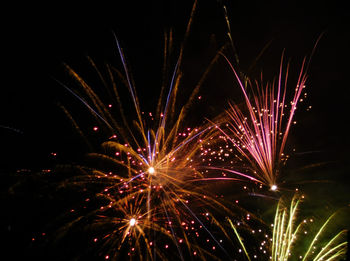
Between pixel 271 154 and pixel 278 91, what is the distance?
1.47 meters

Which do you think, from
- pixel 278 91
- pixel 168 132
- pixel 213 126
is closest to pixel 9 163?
pixel 168 132

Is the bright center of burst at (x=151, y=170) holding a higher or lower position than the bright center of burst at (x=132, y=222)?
higher

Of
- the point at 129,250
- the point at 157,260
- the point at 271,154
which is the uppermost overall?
the point at 271,154

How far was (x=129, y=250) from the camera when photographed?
19.6ft

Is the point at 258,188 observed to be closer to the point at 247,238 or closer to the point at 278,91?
the point at 247,238

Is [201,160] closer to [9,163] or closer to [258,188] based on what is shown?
[258,188]

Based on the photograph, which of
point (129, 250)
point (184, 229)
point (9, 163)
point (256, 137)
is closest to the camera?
point (9, 163)

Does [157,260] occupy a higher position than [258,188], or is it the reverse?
[258,188]

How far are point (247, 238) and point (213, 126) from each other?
4086 mm

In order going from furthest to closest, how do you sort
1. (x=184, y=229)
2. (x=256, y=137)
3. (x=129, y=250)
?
(x=184, y=229) < (x=256, y=137) < (x=129, y=250)

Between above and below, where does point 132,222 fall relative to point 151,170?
below

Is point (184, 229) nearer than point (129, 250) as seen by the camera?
No

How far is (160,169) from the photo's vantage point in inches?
240

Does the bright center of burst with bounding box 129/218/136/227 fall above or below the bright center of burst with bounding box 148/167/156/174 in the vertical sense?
below
